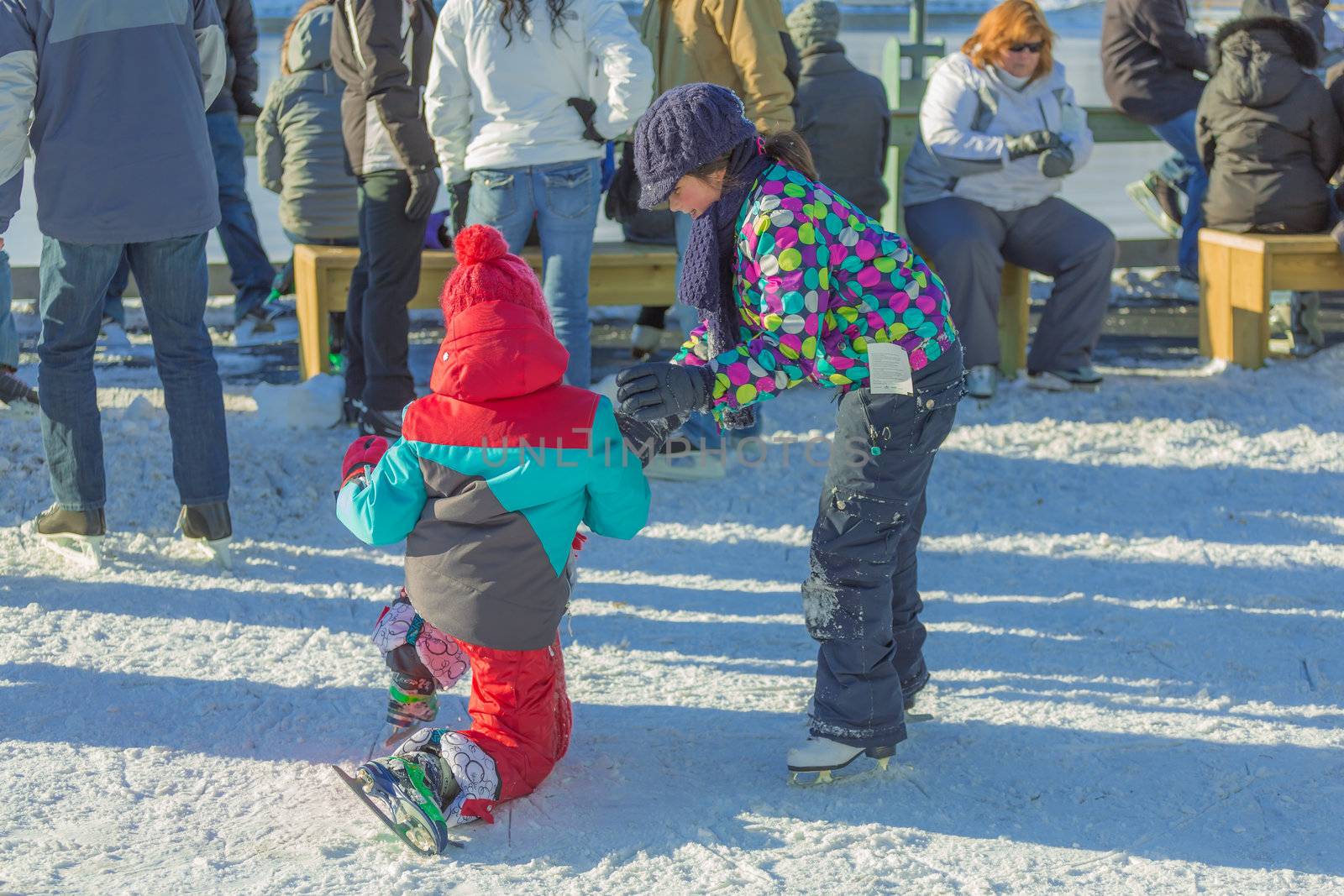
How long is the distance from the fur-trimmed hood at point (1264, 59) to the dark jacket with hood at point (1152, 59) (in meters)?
0.75

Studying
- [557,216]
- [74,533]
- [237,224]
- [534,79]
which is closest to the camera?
[74,533]

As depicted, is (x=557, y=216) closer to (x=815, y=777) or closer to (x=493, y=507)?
(x=493, y=507)

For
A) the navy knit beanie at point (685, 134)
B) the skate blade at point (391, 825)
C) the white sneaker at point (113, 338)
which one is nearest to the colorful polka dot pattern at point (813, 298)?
the navy knit beanie at point (685, 134)

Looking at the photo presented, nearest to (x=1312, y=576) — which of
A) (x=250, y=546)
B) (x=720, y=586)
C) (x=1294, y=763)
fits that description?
(x=1294, y=763)

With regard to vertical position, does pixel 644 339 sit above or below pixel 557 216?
below

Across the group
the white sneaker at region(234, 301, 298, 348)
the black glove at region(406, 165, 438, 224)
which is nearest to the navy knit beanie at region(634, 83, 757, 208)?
the black glove at region(406, 165, 438, 224)

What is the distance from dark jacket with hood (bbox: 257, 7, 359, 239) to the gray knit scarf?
3.51 m

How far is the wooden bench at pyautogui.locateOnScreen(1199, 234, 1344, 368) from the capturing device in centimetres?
687

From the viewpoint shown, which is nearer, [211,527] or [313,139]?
[211,527]

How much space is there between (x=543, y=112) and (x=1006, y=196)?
2.25 meters

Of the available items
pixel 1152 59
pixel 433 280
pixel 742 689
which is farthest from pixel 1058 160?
pixel 742 689

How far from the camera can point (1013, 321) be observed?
7.00 metres

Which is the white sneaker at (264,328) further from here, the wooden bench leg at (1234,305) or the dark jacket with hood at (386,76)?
the wooden bench leg at (1234,305)

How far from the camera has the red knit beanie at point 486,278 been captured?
10.4 feet
